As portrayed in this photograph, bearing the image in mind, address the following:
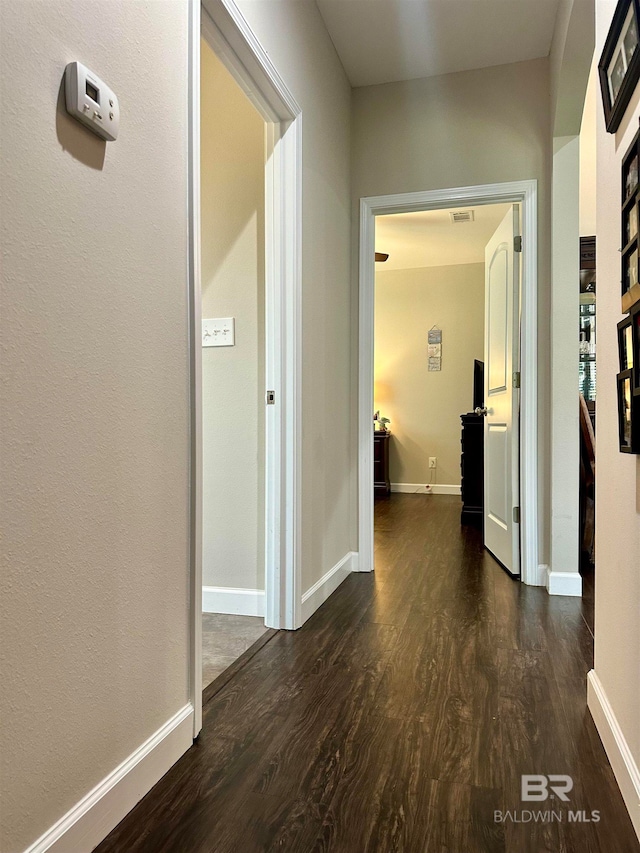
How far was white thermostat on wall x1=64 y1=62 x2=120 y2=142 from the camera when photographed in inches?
39.6

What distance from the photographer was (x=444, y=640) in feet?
7.02

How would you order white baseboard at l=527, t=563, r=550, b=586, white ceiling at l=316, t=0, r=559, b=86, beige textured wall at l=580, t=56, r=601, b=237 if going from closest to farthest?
white ceiling at l=316, t=0, r=559, b=86, white baseboard at l=527, t=563, r=550, b=586, beige textured wall at l=580, t=56, r=601, b=237

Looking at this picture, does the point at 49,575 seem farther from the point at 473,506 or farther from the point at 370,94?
the point at 473,506

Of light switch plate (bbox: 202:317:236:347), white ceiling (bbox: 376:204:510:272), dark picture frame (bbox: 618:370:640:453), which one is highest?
white ceiling (bbox: 376:204:510:272)

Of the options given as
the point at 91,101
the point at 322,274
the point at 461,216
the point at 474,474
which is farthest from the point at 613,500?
the point at 461,216

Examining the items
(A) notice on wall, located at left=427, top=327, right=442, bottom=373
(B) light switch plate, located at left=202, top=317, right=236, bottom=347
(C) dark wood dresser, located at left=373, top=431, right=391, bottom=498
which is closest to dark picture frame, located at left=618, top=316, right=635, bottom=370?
(B) light switch plate, located at left=202, top=317, right=236, bottom=347

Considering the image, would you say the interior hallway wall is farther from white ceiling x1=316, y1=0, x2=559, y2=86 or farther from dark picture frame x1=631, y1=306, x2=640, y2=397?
white ceiling x1=316, y1=0, x2=559, y2=86

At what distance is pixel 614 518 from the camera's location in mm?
1396

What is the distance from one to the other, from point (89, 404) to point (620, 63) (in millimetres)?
1367

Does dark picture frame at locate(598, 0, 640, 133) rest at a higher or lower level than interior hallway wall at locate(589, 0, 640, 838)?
higher

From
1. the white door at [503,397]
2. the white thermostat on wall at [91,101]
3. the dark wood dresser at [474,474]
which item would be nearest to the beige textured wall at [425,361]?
the dark wood dresser at [474,474]

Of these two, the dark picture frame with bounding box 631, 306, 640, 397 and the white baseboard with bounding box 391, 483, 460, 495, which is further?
the white baseboard with bounding box 391, 483, 460, 495

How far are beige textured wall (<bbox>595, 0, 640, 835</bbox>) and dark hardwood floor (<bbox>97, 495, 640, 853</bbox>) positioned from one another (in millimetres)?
204
